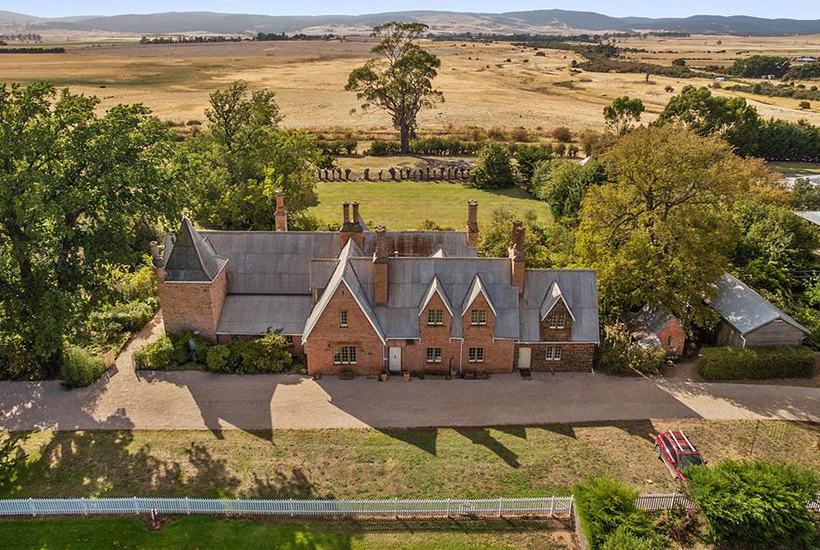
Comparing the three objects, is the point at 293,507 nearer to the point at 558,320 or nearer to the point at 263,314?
the point at 263,314

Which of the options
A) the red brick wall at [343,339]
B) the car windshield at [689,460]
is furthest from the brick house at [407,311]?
the car windshield at [689,460]

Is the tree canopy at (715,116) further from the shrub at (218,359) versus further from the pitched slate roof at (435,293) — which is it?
the shrub at (218,359)

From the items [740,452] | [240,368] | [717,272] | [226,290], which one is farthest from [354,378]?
[717,272]

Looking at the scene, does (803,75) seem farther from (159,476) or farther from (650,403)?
(159,476)

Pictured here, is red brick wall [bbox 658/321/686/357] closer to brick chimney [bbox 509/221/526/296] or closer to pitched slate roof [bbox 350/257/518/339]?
brick chimney [bbox 509/221/526/296]

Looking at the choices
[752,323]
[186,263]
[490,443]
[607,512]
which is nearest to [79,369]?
[186,263]
